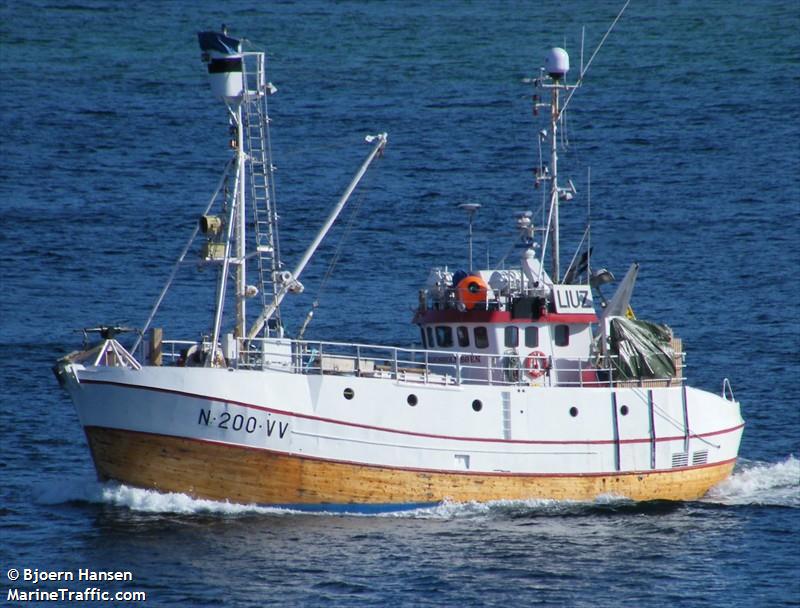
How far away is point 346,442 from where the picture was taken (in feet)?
149

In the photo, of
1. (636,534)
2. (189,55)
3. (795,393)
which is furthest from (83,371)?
(189,55)

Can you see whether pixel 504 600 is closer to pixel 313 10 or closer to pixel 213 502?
pixel 213 502

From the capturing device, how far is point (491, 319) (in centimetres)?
4912

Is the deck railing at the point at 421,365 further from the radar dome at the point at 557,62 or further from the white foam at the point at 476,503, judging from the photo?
the radar dome at the point at 557,62

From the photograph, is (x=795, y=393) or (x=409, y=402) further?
(x=795, y=393)

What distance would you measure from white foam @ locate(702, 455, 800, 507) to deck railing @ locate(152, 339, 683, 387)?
12.5 ft

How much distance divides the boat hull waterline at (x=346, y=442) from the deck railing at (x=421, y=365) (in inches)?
21.7

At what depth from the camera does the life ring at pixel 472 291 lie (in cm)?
4925

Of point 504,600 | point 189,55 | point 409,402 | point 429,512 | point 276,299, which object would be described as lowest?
point 504,600

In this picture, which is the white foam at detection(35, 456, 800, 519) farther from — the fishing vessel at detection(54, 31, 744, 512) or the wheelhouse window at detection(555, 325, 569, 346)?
A: the wheelhouse window at detection(555, 325, 569, 346)

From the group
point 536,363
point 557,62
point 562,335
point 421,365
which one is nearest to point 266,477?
point 421,365

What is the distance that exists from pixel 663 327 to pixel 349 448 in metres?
12.0

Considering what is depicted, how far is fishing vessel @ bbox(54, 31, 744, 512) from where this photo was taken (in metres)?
44.6

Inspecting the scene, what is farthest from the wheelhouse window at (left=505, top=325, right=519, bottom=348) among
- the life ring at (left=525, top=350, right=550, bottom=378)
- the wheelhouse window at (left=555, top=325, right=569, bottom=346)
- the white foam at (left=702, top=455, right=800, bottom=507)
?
the white foam at (left=702, top=455, right=800, bottom=507)
